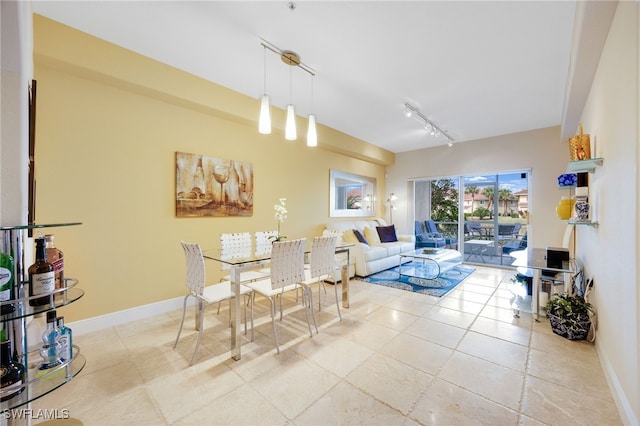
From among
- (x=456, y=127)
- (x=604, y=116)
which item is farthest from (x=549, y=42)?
(x=456, y=127)

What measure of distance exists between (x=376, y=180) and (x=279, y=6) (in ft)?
17.1

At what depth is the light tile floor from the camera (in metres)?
1.54

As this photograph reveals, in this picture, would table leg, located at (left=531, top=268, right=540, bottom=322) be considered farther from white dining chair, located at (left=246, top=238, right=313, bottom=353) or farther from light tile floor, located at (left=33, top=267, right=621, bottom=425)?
white dining chair, located at (left=246, top=238, right=313, bottom=353)

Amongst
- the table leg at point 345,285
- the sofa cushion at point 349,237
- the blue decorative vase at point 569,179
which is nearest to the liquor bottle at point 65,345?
the table leg at point 345,285

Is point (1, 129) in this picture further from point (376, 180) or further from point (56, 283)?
point (376, 180)

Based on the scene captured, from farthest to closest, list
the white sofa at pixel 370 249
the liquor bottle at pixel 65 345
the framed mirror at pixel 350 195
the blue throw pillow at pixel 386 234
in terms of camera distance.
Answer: the blue throw pillow at pixel 386 234
the framed mirror at pixel 350 195
the white sofa at pixel 370 249
the liquor bottle at pixel 65 345

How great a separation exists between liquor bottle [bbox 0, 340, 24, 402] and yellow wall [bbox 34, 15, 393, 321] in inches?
79.7

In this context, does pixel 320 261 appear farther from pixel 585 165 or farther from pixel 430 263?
pixel 430 263

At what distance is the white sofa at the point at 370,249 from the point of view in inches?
181

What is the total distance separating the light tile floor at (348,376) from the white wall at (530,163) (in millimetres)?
3043

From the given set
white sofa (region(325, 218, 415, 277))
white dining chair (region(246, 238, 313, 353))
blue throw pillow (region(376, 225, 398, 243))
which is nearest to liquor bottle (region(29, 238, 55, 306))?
white dining chair (region(246, 238, 313, 353))

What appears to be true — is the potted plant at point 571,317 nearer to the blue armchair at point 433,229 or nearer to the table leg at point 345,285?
the table leg at point 345,285

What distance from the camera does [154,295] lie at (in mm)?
3006

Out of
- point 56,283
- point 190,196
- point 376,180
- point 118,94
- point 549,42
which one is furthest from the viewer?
point 376,180
